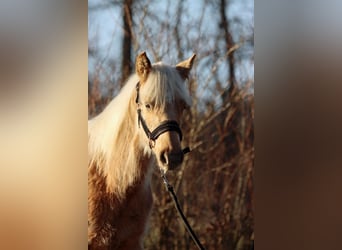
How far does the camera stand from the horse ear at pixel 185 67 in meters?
1.72

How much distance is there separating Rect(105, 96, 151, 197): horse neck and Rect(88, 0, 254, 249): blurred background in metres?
0.09

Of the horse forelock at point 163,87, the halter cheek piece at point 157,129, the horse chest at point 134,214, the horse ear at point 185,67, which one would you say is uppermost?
the horse ear at point 185,67

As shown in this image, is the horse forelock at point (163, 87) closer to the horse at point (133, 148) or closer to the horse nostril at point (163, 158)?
the horse at point (133, 148)

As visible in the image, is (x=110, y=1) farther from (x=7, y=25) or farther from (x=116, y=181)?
(x=116, y=181)

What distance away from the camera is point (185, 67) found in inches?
67.7

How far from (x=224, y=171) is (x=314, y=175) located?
431 mm

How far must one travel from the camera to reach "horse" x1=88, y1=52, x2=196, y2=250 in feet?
5.58

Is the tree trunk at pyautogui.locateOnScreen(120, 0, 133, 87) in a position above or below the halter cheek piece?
above

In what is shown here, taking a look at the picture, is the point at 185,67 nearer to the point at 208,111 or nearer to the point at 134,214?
the point at 208,111

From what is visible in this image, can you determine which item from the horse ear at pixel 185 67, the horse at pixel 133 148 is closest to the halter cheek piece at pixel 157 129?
the horse at pixel 133 148

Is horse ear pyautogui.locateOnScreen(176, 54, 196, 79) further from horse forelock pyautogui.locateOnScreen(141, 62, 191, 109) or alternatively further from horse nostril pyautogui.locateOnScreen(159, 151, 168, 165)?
horse nostril pyautogui.locateOnScreen(159, 151, 168, 165)

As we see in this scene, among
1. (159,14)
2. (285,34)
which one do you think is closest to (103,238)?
(159,14)

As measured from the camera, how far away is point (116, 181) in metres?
1.72

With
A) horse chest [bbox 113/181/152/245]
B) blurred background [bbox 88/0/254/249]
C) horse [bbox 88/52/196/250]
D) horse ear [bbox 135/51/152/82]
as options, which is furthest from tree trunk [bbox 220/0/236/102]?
horse chest [bbox 113/181/152/245]
